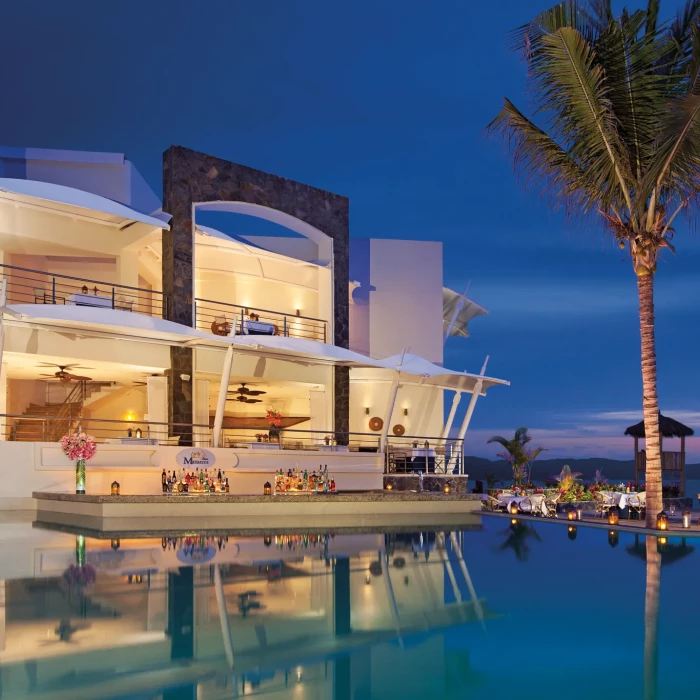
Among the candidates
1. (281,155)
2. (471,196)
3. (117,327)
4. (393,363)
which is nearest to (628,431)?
(393,363)

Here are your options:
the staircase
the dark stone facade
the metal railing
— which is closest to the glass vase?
the dark stone facade

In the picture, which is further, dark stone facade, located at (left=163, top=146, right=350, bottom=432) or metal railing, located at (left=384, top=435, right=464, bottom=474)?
metal railing, located at (left=384, top=435, right=464, bottom=474)

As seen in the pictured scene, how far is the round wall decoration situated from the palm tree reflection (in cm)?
952

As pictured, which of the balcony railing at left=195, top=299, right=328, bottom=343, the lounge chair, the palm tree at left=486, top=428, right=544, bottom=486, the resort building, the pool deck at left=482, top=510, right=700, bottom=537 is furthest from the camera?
the palm tree at left=486, top=428, right=544, bottom=486

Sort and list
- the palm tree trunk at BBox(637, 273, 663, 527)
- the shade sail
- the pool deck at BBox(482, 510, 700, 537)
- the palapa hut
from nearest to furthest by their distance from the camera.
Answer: the pool deck at BBox(482, 510, 700, 537)
the palm tree trunk at BBox(637, 273, 663, 527)
the palapa hut
the shade sail

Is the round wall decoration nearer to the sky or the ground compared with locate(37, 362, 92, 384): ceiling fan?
nearer to the ground

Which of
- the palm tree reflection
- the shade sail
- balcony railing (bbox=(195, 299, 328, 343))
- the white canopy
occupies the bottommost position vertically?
the palm tree reflection

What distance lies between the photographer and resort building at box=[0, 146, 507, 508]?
18.1 m

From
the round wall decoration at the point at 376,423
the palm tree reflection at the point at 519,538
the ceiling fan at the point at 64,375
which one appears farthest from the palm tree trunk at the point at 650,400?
the ceiling fan at the point at 64,375

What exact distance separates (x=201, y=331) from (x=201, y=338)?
0.93 feet

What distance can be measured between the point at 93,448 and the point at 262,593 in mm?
9699

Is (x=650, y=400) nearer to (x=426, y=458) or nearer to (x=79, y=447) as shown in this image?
(x=426, y=458)

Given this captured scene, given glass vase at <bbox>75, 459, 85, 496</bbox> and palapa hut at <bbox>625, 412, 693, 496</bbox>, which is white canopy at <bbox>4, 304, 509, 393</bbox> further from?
palapa hut at <bbox>625, 412, 693, 496</bbox>

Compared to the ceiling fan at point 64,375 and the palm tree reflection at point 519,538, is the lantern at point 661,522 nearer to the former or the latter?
the palm tree reflection at point 519,538
